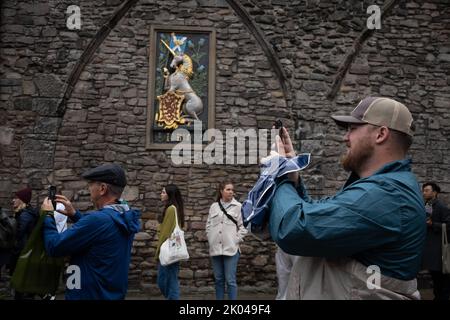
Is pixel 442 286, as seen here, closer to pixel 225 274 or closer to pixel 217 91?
pixel 225 274

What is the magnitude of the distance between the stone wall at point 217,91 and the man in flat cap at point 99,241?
5375 mm

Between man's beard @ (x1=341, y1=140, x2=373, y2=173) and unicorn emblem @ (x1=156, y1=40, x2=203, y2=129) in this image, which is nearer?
man's beard @ (x1=341, y1=140, x2=373, y2=173)

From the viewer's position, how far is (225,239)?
19.9 ft

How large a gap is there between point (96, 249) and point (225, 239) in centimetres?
361

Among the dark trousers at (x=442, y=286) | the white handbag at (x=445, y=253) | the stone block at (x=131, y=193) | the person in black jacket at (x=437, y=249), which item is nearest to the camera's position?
the white handbag at (x=445, y=253)

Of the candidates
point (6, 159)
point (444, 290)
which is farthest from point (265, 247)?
point (6, 159)

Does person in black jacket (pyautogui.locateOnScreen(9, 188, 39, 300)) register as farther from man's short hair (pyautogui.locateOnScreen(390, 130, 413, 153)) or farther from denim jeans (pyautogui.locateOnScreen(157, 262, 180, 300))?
man's short hair (pyautogui.locateOnScreen(390, 130, 413, 153))

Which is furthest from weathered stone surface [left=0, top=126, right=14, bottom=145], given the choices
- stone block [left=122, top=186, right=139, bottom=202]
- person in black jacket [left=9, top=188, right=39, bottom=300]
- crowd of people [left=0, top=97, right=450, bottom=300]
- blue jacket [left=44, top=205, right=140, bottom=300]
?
crowd of people [left=0, top=97, right=450, bottom=300]

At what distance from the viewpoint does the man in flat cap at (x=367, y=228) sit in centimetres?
135

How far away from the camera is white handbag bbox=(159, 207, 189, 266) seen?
17.5 feet

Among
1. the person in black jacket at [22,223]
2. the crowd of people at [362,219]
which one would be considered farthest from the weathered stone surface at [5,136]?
the crowd of people at [362,219]

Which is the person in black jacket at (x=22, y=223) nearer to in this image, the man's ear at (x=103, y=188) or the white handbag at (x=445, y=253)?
the man's ear at (x=103, y=188)

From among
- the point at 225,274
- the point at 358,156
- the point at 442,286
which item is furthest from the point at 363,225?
the point at 442,286

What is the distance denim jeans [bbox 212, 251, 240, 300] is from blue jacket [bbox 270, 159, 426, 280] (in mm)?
4733
